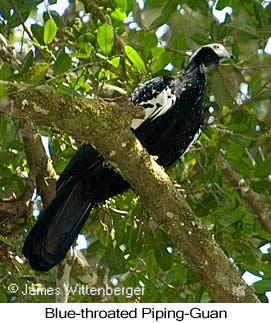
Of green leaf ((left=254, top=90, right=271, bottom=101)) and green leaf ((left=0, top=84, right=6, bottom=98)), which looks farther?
green leaf ((left=254, top=90, right=271, bottom=101))

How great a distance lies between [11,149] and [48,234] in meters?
0.42

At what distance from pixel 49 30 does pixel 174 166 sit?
97 centimetres

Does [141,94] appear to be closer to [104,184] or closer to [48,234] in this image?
[104,184]

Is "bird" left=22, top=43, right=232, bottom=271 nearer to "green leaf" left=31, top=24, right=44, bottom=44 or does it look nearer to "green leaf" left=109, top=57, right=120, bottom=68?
"green leaf" left=109, top=57, right=120, bottom=68

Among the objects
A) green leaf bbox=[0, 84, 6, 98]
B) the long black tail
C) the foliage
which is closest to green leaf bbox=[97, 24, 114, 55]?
the foliage

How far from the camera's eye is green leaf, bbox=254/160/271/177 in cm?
374

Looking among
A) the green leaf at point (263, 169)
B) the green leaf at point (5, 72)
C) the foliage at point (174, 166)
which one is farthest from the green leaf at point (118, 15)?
the green leaf at point (5, 72)

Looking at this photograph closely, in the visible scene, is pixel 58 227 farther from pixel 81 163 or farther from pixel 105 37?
pixel 105 37

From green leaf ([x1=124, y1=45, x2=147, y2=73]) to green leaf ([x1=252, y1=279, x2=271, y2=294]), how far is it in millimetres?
1036

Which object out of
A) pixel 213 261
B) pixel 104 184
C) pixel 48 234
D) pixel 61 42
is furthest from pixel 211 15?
pixel 213 261

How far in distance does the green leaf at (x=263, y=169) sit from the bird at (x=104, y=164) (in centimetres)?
31

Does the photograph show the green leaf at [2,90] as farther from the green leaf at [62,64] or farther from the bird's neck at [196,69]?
the bird's neck at [196,69]

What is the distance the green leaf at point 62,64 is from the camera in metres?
3.23

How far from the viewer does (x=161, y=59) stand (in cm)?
373
